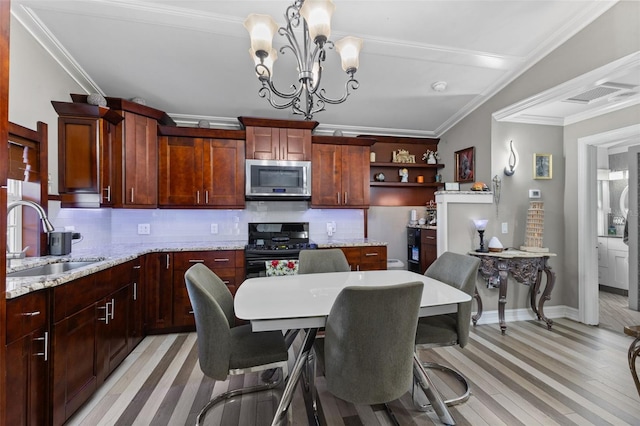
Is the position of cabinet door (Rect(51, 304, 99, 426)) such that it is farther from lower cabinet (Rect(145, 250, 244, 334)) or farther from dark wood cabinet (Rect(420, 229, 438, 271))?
dark wood cabinet (Rect(420, 229, 438, 271))

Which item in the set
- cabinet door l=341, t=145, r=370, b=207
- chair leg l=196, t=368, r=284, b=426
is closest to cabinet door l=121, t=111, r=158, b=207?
chair leg l=196, t=368, r=284, b=426

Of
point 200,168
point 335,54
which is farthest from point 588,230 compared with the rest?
point 200,168

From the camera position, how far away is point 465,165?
381 cm

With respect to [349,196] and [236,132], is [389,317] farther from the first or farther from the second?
[236,132]

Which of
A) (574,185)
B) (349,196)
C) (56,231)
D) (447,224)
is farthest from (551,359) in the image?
(56,231)

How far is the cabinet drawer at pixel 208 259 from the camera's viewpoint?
9.95 ft

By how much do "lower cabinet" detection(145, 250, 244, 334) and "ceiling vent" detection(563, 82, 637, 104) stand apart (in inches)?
161

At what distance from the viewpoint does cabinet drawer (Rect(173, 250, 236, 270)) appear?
3031mm

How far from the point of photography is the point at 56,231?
92.1 inches

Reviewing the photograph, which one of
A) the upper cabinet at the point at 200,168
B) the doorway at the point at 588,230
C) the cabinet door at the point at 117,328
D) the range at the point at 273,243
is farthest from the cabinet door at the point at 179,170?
the doorway at the point at 588,230

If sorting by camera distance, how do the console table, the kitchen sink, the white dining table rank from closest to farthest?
the white dining table → the kitchen sink → the console table

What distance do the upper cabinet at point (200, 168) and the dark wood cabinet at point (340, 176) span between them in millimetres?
926

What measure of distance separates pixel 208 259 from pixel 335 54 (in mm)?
2456

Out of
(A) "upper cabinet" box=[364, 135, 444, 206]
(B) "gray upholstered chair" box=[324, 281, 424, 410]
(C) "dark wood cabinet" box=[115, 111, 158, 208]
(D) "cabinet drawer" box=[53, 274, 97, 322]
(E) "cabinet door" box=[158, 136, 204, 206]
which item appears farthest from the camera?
(A) "upper cabinet" box=[364, 135, 444, 206]
